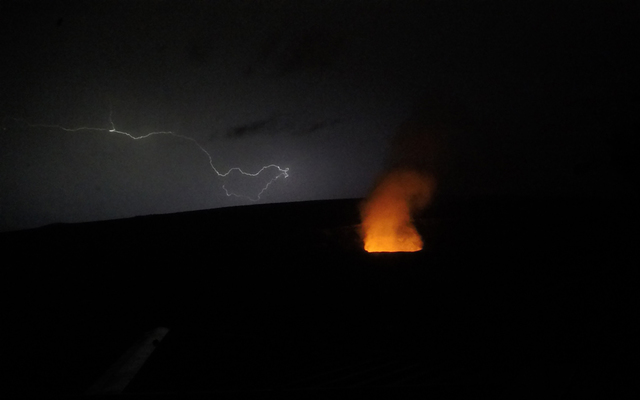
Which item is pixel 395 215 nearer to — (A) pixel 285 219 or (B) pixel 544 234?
(B) pixel 544 234

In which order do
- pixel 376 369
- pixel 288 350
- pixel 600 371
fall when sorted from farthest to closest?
1. pixel 288 350
2. pixel 376 369
3. pixel 600 371

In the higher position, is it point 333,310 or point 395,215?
point 395,215

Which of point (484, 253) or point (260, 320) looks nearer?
point (260, 320)

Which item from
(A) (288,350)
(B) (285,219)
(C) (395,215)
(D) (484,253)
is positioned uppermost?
(B) (285,219)

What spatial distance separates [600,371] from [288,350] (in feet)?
11.0

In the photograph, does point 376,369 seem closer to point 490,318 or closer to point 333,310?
point 333,310

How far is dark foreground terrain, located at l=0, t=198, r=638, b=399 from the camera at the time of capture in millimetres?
3098

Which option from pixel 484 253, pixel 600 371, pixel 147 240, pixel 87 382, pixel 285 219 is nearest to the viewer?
pixel 600 371

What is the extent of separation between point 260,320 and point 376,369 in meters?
3.47

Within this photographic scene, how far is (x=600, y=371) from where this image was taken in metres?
2.02

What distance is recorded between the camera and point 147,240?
39.6 ft

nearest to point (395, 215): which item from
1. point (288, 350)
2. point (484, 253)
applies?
point (484, 253)

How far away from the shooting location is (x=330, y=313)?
6.23 metres

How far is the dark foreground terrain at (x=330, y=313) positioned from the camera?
310cm
